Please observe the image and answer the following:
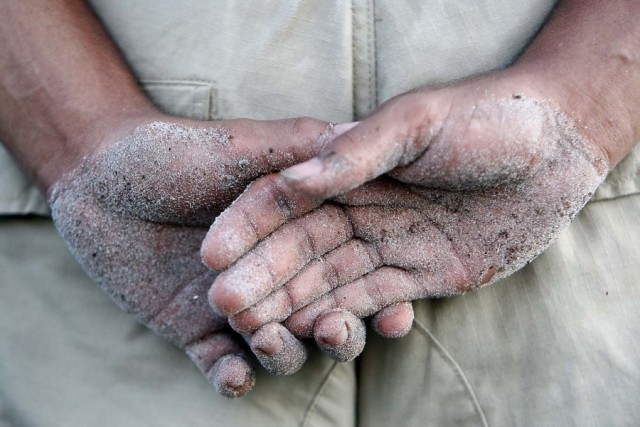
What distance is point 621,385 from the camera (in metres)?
1.03

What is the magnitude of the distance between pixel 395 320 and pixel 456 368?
0.52ft

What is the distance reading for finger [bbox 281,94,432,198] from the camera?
836 millimetres

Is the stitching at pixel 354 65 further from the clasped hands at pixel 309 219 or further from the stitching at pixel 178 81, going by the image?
the stitching at pixel 178 81

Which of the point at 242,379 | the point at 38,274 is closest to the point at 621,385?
the point at 242,379

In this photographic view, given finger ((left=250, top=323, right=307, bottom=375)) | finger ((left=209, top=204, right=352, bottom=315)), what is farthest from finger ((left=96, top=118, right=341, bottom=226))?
finger ((left=250, top=323, right=307, bottom=375))

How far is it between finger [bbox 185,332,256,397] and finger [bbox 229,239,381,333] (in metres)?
0.09

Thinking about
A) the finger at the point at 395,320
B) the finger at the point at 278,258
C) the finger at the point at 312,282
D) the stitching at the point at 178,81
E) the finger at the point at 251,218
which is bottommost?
the finger at the point at 395,320

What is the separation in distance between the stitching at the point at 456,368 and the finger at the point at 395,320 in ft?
0.22

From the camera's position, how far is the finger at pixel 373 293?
106 cm

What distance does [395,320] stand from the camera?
1049mm

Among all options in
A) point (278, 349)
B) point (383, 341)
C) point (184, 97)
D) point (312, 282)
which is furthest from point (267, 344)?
point (184, 97)

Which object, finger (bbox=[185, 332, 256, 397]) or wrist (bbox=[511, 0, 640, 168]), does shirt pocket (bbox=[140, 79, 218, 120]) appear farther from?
wrist (bbox=[511, 0, 640, 168])

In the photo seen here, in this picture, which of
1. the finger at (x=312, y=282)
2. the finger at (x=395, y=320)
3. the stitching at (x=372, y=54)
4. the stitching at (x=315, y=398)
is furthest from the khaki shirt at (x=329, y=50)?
the stitching at (x=315, y=398)

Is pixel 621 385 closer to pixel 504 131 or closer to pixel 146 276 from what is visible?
pixel 504 131
